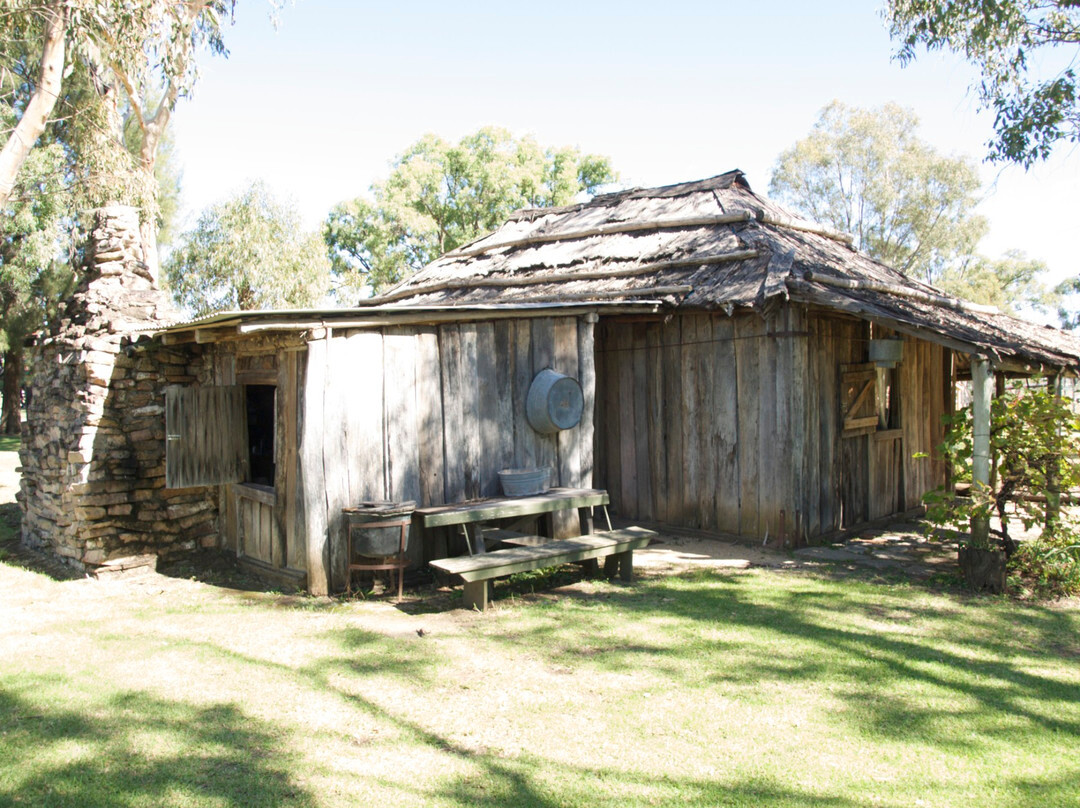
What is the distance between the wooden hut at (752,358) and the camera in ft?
28.5

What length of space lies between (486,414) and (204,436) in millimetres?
2754

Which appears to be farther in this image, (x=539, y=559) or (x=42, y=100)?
(x=42, y=100)

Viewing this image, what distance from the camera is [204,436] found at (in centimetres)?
772

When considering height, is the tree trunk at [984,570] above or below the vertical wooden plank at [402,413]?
below

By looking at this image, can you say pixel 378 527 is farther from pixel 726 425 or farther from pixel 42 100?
pixel 42 100

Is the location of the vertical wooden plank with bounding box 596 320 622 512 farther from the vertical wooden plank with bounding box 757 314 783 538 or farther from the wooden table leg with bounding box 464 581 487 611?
the wooden table leg with bounding box 464 581 487 611

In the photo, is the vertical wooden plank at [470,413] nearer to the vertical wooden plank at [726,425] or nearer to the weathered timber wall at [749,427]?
the weathered timber wall at [749,427]

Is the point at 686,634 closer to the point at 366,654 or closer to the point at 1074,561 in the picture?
the point at 366,654

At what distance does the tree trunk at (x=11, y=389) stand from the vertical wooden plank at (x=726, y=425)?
67.0 feet

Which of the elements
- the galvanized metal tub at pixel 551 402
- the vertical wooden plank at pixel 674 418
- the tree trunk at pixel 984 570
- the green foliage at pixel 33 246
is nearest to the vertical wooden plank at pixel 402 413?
the galvanized metal tub at pixel 551 402

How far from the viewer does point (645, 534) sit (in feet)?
24.6

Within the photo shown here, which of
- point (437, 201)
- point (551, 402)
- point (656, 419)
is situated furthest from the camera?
point (437, 201)

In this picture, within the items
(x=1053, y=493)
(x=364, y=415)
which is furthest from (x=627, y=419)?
(x=1053, y=493)

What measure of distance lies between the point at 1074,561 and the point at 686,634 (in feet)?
12.4
